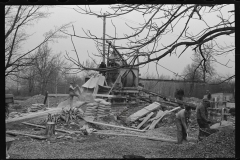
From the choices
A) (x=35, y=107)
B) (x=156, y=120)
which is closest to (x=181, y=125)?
(x=156, y=120)

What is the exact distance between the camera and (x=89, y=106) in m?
12.1

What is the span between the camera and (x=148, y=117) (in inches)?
503

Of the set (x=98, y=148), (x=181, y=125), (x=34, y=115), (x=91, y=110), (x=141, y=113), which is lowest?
(x=98, y=148)

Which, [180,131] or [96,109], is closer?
[180,131]

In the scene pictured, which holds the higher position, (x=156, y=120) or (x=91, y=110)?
(x=91, y=110)

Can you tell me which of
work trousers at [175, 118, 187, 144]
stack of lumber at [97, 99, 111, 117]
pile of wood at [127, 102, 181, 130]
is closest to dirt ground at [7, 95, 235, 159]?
work trousers at [175, 118, 187, 144]

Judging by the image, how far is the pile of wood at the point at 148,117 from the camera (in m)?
12.1

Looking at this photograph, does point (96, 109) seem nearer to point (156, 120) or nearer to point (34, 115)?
point (34, 115)

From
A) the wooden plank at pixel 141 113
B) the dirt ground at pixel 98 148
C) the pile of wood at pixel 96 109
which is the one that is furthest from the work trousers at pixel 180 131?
the pile of wood at pixel 96 109

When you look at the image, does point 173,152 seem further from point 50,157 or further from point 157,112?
point 157,112

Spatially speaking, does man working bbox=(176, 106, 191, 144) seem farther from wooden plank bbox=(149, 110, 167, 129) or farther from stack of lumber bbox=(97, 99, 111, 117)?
stack of lumber bbox=(97, 99, 111, 117)

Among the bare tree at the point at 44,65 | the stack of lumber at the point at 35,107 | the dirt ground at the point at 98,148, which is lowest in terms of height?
the dirt ground at the point at 98,148

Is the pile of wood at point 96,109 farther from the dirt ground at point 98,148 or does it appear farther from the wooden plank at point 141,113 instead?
the dirt ground at point 98,148

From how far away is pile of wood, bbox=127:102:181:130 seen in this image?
12.1 metres
